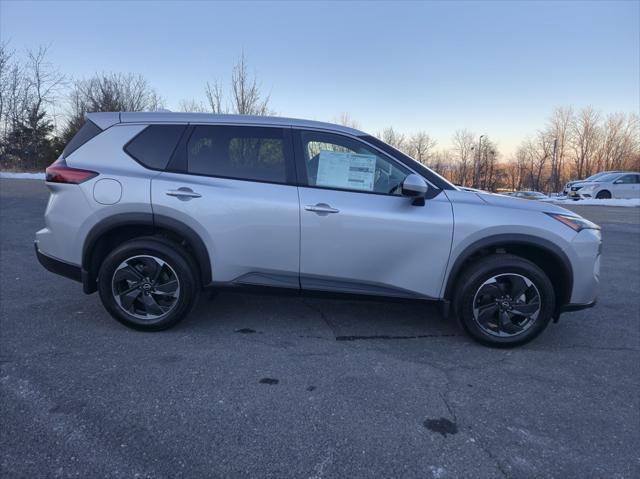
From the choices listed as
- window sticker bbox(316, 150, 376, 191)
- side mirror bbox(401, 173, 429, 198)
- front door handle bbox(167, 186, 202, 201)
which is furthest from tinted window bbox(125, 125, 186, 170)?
side mirror bbox(401, 173, 429, 198)

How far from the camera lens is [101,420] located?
2311mm

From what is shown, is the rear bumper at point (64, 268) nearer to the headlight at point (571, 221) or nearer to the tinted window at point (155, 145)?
the tinted window at point (155, 145)

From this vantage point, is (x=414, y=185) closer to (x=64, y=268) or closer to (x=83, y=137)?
(x=83, y=137)

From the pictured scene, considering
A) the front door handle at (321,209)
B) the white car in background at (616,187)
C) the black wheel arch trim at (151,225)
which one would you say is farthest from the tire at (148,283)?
the white car in background at (616,187)

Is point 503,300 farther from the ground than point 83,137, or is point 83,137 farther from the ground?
point 83,137

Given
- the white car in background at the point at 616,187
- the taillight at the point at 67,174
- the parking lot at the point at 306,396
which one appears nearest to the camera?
the parking lot at the point at 306,396

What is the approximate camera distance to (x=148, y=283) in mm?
3457

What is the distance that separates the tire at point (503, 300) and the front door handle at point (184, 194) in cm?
226

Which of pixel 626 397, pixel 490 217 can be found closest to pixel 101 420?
pixel 490 217

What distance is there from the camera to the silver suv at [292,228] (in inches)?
131

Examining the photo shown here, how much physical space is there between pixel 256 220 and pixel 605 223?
1362 cm

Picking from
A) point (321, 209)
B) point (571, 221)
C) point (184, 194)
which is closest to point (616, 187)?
point (571, 221)

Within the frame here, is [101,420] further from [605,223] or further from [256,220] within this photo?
[605,223]

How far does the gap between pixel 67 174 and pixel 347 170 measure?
2279 millimetres
